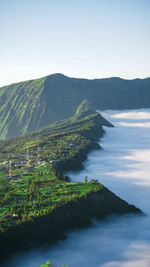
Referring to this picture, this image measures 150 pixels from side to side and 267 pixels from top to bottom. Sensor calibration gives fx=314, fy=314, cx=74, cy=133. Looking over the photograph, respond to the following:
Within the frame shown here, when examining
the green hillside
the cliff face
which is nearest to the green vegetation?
the green hillside

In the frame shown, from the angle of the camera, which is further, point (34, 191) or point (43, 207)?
point (34, 191)

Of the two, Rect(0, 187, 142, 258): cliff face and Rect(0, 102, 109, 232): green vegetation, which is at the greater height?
Rect(0, 102, 109, 232): green vegetation

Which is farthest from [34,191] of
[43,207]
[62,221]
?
[62,221]

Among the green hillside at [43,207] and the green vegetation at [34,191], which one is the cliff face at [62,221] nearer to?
the green hillside at [43,207]

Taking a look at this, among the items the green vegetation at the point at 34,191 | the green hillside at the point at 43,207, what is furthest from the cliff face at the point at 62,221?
the green vegetation at the point at 34,191

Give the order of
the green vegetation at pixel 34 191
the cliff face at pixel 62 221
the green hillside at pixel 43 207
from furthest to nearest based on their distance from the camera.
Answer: the green vegetation at pixel 34 191
the green hillside at pixel 43 207
the cliff face at pixel 62 221

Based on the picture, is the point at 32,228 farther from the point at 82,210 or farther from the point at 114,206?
the point at 114,206

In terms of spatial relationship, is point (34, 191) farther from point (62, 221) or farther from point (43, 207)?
point (62, 221)

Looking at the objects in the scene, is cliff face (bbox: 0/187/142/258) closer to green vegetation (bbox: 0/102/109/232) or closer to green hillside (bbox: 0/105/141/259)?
green hillside (bbox: 0/105/141/259)

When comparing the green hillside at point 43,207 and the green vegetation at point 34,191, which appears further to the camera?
the green vegetation at point 34,191
